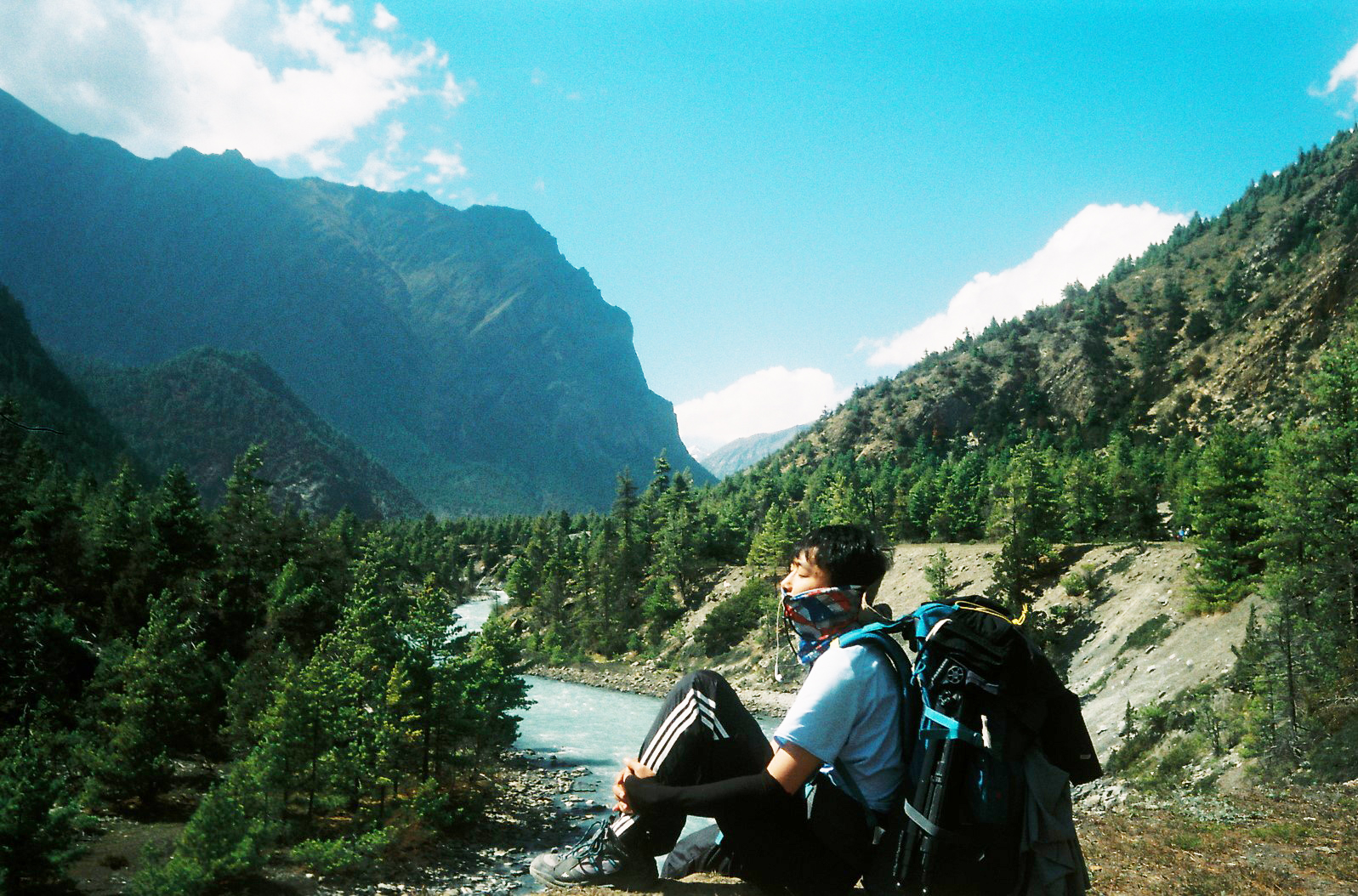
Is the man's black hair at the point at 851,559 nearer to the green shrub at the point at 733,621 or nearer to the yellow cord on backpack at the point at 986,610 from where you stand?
the yellow cord on backpack at the point at 986,610

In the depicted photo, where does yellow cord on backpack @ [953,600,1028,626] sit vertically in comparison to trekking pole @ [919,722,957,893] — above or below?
above

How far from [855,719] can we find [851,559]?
833 mm

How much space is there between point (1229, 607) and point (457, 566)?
3758 inches

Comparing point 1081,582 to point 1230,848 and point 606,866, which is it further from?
point 606,866

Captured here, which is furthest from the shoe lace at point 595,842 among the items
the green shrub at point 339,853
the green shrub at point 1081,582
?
the green shrub at point 1081,582

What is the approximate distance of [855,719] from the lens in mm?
3750

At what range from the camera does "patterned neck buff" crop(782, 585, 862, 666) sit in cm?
412

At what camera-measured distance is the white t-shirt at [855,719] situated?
3.62m

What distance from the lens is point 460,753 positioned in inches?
1131

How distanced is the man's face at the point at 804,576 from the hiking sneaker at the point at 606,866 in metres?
2.07

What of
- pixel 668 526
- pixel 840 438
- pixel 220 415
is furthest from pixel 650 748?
pixel 220 415

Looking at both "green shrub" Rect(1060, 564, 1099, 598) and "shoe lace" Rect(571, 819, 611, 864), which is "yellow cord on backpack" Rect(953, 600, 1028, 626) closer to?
"shoe lace" Rect(571, 819, 611, 864)

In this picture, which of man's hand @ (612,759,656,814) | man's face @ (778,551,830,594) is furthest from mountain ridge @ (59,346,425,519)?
man's face @ (778,551,830,594)

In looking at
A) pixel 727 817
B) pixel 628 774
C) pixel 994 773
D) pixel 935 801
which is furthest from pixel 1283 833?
pixel 628 774
